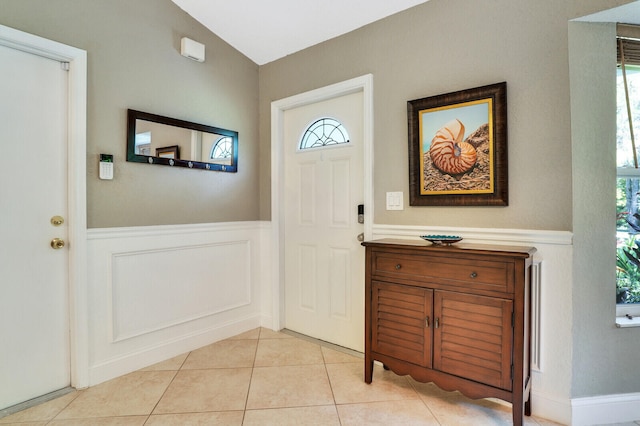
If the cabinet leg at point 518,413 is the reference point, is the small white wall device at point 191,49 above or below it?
above

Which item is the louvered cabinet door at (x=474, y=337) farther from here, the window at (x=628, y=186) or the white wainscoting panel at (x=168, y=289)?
the white wainscoting panel at (x=168, y=289)

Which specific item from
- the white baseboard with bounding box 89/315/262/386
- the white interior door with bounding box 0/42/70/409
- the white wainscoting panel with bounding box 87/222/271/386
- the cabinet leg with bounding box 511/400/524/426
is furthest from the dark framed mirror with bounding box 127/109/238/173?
the cabinet leg with bounding box 511/400/524/426

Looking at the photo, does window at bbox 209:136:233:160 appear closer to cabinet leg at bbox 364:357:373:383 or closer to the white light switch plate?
the white light switch plate

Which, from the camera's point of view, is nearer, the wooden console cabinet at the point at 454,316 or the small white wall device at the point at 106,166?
the wooden console cabinet at the point at 454,316

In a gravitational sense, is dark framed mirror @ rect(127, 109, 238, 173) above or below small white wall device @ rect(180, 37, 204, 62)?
below

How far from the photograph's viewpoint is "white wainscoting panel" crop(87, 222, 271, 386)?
7.13 feet

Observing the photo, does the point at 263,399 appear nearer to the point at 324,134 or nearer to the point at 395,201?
the point at 395,201

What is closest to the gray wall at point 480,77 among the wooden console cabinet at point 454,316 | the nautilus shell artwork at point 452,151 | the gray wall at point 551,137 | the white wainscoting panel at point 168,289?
the gray wall at point 551,137

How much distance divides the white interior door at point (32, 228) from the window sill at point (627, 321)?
316 centimetres

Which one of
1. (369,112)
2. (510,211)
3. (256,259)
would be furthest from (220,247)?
(510,211)

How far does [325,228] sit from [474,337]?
140 cm

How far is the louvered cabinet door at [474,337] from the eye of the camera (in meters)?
1.63

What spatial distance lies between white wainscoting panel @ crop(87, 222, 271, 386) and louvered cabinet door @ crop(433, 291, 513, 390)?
5.76 feet

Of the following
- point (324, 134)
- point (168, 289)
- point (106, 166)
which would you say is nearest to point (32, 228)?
point (106, 166)
